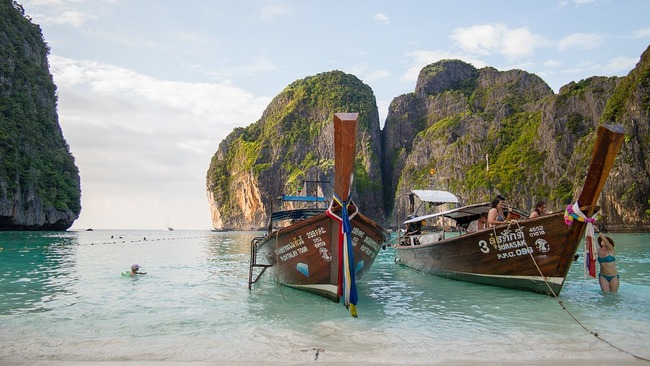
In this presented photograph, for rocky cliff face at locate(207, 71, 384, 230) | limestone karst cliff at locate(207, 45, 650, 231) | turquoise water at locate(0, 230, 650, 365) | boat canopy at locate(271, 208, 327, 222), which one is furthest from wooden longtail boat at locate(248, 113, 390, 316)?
rocky cliff face at locate(207, 71, 384, 230)

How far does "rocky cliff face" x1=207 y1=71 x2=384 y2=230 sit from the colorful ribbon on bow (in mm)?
92820

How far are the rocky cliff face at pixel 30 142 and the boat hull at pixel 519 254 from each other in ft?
204

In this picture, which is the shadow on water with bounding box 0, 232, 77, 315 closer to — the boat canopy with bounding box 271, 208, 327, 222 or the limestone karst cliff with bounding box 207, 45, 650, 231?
the boat canopy with bounding box 271, 208, 327, 222

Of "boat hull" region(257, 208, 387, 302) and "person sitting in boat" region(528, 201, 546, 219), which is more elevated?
"person sitting in boat" region(528, 201, 546, 219)

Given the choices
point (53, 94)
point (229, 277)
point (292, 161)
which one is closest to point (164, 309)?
point (229, 277)

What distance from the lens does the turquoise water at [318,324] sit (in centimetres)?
581

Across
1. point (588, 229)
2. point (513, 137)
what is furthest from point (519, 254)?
point (513, 137)

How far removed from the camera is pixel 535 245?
9.84m

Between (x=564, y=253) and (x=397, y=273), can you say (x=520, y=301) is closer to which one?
(x=564, y=253)

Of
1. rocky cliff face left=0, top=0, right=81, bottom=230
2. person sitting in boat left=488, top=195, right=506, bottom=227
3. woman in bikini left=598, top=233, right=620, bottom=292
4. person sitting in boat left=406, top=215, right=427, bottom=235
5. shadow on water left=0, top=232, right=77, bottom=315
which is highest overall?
rocky cliff face left=0, top=0, right=81, bottom=230

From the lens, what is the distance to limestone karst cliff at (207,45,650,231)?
57156 mm

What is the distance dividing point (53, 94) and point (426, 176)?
241 ft

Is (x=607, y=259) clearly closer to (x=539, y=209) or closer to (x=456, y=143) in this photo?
(x=539, y=209)

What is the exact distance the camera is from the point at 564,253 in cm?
937
